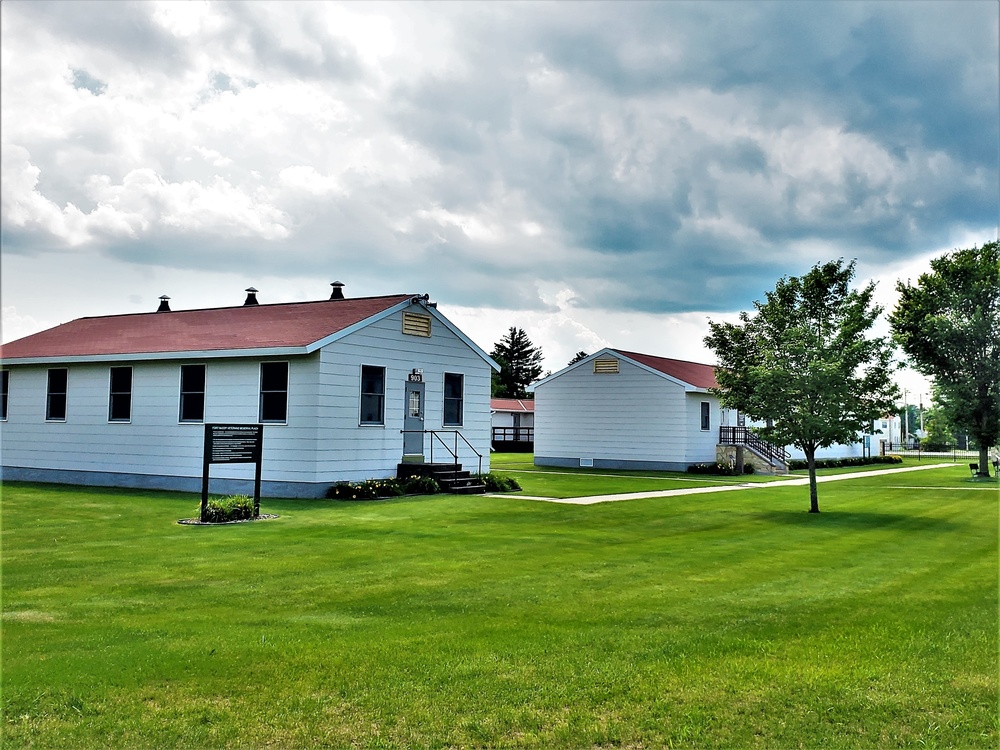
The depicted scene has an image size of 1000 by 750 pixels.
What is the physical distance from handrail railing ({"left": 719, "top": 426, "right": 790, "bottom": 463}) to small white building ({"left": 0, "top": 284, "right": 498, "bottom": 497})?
647 inches

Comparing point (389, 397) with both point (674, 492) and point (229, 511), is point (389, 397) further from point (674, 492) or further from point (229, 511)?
point (674, 492)

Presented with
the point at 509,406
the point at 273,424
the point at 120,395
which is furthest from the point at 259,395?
the point at 509,406

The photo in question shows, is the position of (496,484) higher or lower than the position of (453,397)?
lower

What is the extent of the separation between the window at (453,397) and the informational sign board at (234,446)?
26.7ft

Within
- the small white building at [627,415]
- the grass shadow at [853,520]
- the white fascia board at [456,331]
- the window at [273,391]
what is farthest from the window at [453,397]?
the small white building at [627,415]

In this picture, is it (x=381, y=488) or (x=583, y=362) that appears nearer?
(x=381, y=488)

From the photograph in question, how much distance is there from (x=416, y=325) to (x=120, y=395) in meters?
8.50

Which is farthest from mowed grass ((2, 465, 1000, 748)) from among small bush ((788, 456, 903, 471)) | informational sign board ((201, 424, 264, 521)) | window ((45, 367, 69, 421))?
small bush ((788, 456, 903, 471))

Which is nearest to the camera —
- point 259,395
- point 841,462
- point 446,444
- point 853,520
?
point 853,520

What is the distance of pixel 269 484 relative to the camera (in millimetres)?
20688

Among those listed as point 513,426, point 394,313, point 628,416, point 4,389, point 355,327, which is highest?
point 394,313

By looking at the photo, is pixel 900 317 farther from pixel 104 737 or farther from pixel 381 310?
pixel 104 737

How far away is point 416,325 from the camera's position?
23281 mm

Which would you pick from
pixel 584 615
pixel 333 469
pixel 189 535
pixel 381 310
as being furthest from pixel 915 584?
pixel 381 310
